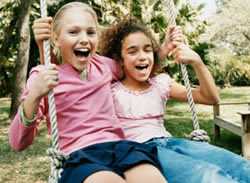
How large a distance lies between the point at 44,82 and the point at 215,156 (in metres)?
0.76

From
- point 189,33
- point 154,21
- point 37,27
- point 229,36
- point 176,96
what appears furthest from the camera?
point 229,36

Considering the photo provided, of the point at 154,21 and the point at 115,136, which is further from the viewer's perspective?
the point at 154,21

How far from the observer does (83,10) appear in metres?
2.18

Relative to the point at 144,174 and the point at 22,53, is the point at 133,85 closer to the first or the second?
the point at 144,174

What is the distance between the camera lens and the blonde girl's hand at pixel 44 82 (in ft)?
6.09

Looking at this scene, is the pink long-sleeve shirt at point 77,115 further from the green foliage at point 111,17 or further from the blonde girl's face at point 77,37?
the green foliage at point 111,17

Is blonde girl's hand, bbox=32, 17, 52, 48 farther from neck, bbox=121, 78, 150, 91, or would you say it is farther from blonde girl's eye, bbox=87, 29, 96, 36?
neck, bbox=121, 78, 150, 91

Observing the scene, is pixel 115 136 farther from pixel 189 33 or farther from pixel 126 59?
pixel 189 33

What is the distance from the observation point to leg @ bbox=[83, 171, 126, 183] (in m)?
1.69

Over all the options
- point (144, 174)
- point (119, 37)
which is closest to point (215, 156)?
point (144, 174)

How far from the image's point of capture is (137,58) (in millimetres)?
2350

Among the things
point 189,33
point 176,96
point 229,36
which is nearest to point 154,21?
point 189,33

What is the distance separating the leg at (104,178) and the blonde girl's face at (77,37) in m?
0.58

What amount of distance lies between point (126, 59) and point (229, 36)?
18158 millimetres
